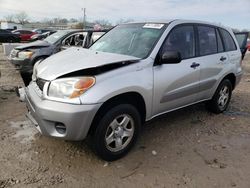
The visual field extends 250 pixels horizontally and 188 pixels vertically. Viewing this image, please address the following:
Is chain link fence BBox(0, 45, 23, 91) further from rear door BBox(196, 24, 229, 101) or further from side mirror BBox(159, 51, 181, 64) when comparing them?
rear door BBox(196, 24, 229, 101)

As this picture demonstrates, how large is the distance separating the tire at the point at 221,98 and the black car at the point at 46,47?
385cm

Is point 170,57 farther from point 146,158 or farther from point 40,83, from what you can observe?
point 40,83

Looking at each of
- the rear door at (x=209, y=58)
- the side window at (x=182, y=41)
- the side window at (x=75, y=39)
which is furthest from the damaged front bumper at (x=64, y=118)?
the side window at (x=75, y=39)

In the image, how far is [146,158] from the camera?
369 centimetres

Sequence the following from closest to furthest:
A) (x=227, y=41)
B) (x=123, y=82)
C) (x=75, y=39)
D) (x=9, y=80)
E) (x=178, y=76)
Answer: (x=123, y=82), (x=178, y=76), (x=227, y=41), (x=9, y=80), (x=75, y=39)

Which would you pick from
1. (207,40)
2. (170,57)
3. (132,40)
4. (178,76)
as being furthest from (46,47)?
(170,57)

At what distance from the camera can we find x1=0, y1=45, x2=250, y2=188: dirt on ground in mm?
3166

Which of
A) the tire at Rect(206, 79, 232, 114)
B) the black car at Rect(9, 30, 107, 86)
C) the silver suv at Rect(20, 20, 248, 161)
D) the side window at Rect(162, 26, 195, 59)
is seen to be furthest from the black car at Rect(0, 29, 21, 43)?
the side window at Rect(162, 26, 195, 59)

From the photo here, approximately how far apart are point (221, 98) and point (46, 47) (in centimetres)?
561

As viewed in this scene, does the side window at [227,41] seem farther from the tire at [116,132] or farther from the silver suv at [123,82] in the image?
the tire at [116,132]

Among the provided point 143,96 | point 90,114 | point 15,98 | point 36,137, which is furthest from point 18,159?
point 15,98

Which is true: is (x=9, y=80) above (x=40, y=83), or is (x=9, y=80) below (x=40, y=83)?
below

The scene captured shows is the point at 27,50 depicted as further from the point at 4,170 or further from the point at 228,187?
the point at 228,187

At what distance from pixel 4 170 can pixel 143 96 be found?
1886mm
